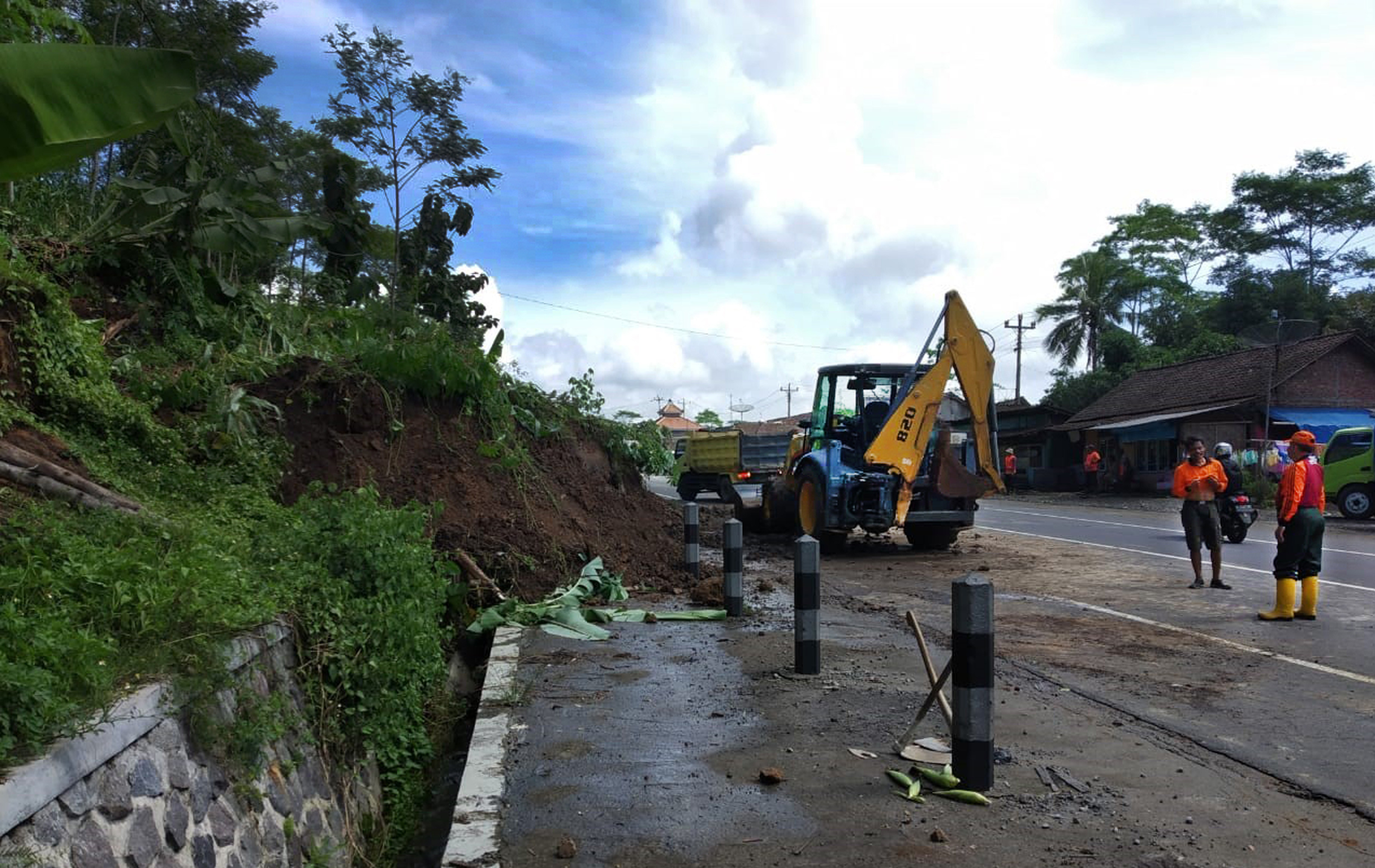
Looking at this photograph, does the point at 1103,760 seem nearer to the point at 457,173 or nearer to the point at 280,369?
the point at 280,369

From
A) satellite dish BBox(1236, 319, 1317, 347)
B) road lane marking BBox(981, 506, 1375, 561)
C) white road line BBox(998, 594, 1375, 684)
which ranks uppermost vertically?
satellite dish BBox(1236, 319, 1317, 347)

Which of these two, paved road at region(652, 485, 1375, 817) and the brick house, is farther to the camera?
the brick house

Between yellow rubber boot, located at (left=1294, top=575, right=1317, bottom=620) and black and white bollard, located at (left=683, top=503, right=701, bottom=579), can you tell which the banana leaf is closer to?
black and white bollard, located at (left=683, top=503, right=701, bottom=579)

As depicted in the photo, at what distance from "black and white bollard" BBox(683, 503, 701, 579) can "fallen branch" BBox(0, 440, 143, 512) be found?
5831 millimetres

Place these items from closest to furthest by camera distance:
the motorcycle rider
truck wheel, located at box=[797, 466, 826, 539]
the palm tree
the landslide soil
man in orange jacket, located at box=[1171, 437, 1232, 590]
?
1. the landslide soil
2. man in orange jacket, located at box=[1171, 437, 1232, 590]
3. truck wheel, located at box=[797, 466, 826, 539]
4. the motorcycle rider
5. the palm tree

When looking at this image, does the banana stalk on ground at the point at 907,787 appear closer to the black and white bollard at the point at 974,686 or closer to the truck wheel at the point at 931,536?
the black and white bollard at the point at 974,686

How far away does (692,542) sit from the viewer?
10523 millimetres

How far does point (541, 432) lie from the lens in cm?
1109

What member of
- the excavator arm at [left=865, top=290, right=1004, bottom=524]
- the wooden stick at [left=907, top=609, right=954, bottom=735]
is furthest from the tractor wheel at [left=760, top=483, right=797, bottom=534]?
the wooden stick at [left=907, top=609, right=954, bottom=735]

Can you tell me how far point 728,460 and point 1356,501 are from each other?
14.7 metres

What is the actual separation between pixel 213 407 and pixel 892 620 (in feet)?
19.4

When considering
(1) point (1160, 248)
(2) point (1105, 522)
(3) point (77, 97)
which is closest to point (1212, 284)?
(1) point (1160, 248)

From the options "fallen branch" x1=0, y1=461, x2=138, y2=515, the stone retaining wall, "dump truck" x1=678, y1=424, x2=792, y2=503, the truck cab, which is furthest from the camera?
"dump truck" x1=678, y1=424, x2=792, y2=503

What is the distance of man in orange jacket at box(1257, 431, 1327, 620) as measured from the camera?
8.88 m
